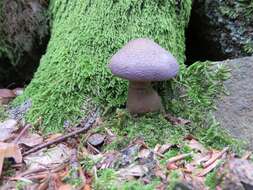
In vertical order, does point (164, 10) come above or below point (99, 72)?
above

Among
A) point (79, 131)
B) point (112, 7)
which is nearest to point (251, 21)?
point (112, 7)

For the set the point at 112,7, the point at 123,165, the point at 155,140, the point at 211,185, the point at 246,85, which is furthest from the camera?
the point at 112,7

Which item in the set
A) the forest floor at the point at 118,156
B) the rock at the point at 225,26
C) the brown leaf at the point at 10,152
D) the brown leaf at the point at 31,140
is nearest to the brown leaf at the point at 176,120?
the forest floor at the point at 118,156

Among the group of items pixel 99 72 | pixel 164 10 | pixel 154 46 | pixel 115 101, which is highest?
pixel 164 10

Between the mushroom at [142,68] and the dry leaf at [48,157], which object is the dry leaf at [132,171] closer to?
the dry leaf at [48,157]

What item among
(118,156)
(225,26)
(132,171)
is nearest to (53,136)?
(118,156)

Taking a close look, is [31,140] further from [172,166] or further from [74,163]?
[172,166]

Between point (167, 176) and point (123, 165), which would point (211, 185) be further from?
point (123, 165)
